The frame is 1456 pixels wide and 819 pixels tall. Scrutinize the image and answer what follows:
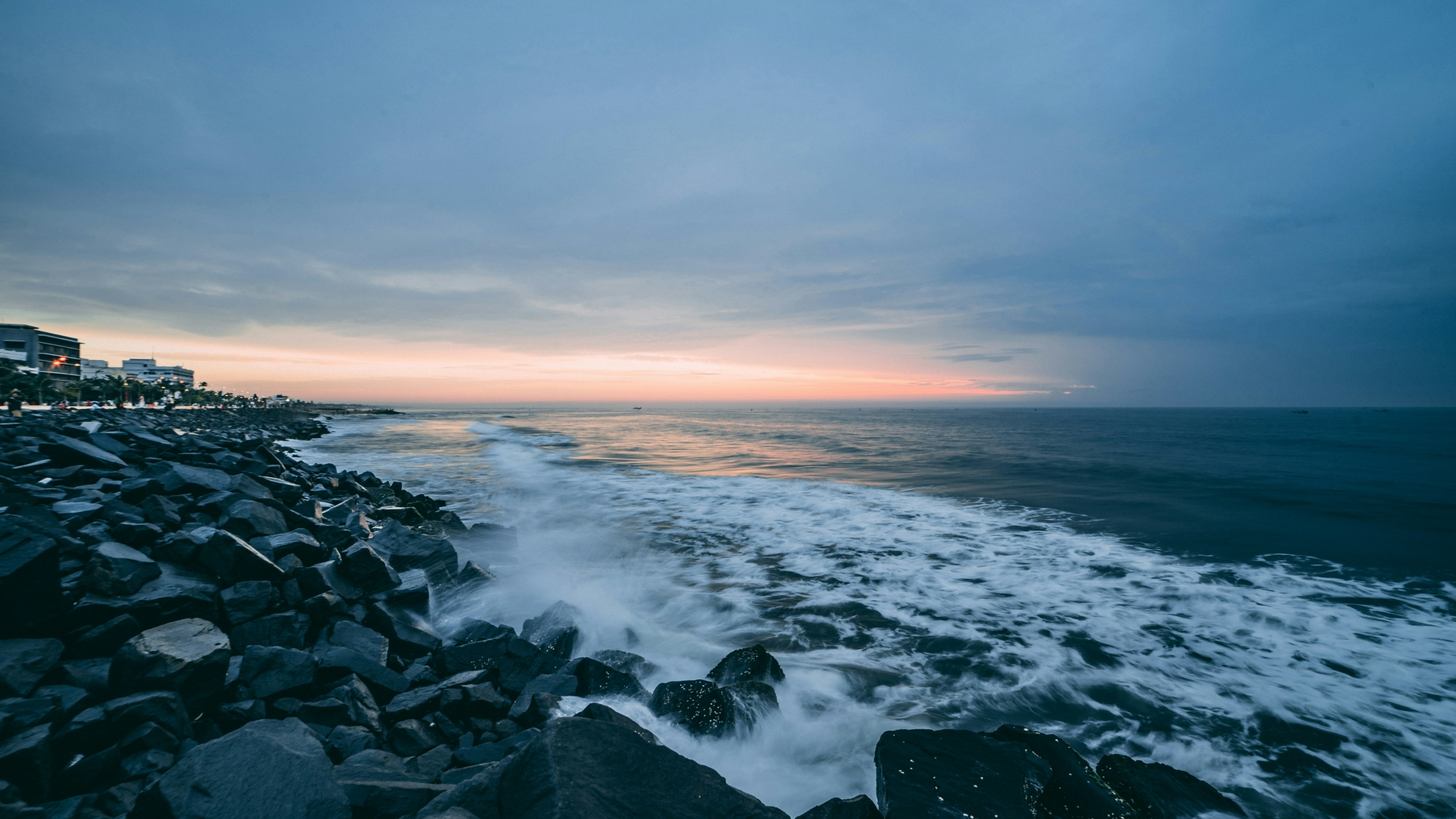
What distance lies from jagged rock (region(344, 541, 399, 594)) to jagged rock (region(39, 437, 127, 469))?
6.82 meters

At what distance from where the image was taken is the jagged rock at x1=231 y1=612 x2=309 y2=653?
4.46m

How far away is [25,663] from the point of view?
10.8 ft

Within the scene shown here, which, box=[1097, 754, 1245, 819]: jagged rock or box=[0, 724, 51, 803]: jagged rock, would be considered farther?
box=[1097, 754, 1245, 819]: jagged rock

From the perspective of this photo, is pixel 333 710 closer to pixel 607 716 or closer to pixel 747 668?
pixel 607 716

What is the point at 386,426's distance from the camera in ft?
184

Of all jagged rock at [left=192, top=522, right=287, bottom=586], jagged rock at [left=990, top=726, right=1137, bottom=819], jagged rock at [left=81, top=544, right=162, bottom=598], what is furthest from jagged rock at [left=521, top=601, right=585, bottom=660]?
jagged rock at [left=990, top=726, right=1137, bottom=819]

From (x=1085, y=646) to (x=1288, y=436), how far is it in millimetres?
64411

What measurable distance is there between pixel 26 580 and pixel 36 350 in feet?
441

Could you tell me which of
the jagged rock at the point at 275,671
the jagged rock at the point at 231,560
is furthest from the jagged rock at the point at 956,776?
the jagged rock at the point at 231,560

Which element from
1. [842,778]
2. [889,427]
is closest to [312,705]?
[842,778]

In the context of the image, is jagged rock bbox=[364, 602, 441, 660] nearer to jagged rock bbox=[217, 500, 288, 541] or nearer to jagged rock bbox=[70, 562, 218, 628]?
jagged rock bbox=[70, 562, 218, 628]

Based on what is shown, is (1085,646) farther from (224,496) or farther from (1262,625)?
(224,496)

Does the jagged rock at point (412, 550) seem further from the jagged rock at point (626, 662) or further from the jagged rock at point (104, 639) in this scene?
the jagged rock at point (104, 639)

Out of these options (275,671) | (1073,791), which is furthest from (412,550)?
(1073,791)
